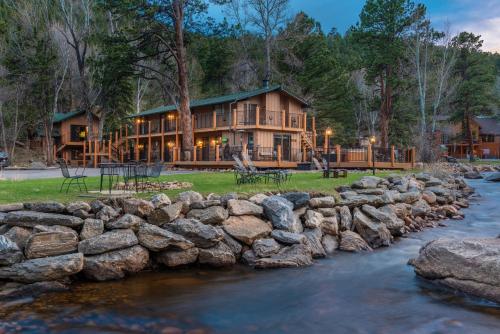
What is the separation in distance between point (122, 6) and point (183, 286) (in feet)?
79.3

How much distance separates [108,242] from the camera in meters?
7.27

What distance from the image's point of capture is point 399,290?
698 centimetres

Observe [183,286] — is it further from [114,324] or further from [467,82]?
[467,82]

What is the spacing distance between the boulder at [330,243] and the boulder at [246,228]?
1.33m

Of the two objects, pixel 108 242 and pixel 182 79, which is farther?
pixel 182 79

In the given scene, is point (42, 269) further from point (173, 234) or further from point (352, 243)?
point (352, 243)

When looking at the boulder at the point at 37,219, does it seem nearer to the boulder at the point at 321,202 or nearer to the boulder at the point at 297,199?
the boulder at the point at 297,199

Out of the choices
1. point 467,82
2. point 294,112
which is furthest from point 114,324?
point 467,82

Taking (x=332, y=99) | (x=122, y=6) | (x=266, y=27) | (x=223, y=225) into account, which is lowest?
(x=223, y=225)

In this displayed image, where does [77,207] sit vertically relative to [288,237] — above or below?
above

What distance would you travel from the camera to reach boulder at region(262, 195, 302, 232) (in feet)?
29.4

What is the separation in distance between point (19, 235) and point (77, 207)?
1099mm

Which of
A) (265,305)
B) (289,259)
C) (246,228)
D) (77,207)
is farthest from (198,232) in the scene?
(77,207)

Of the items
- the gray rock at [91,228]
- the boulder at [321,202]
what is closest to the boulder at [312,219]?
the boulder at [321,202]
